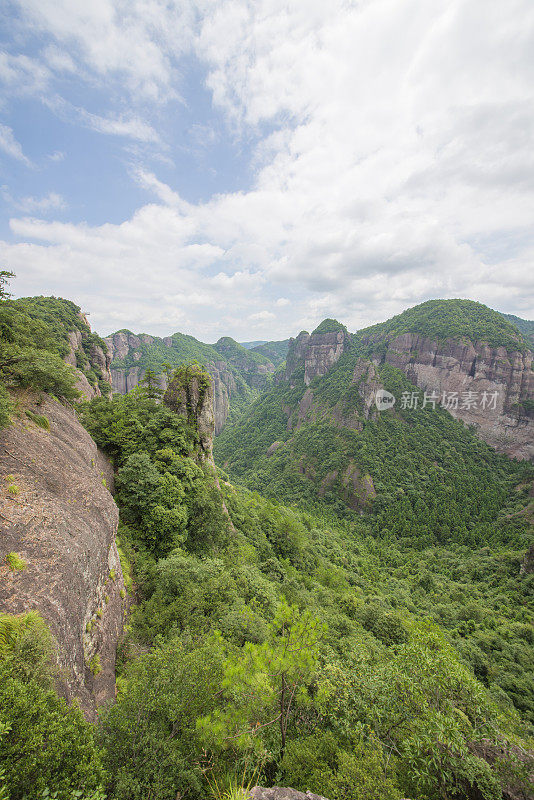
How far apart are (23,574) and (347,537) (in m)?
58.7

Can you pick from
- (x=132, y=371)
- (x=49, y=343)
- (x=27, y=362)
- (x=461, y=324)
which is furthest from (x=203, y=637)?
(x=132, y=371)

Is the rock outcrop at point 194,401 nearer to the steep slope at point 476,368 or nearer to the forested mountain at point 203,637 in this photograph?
the forested mountain at point 203,637

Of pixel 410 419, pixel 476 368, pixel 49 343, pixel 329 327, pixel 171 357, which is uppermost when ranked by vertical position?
pixel 329 327

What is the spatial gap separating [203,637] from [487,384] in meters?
99.7

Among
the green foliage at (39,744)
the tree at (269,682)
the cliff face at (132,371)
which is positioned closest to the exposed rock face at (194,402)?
the tree at (269,682)

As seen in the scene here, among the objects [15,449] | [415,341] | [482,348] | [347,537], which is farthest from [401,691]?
[415,341]

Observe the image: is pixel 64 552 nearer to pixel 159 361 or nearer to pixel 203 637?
pixel 203 637

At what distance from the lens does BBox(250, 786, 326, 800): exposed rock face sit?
588 centimetres

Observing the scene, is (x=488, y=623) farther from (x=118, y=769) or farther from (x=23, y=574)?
(x=23, y=574)

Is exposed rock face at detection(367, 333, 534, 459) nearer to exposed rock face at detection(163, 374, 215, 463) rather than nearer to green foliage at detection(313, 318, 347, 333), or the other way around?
green foliage at detection(313, 318, 347, 333)

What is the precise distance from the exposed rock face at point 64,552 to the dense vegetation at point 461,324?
347 ft

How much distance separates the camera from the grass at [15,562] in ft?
24.9

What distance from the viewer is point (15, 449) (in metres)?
10.1

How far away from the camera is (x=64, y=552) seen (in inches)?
359
